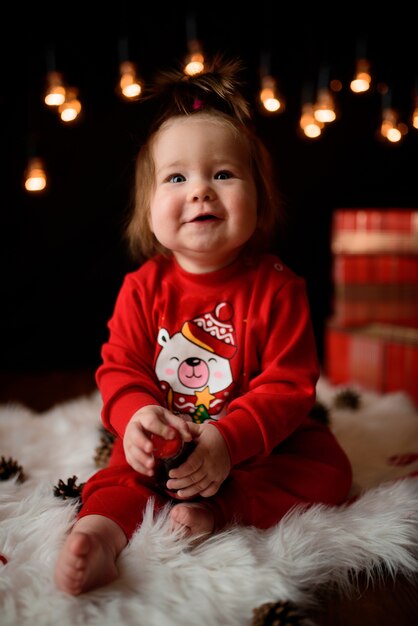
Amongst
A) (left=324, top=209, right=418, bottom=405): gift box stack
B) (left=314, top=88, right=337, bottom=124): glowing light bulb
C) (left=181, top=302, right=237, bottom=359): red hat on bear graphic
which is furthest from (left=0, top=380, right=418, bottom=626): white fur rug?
(left=314, top=88, right=337, bottom=124): glowing light bulb

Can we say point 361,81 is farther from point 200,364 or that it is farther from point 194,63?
point 200,364

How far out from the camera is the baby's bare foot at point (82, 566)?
649 mm

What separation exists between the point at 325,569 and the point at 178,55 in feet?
5.36

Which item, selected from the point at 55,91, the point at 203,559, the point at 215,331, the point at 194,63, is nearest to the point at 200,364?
the point at 215,331

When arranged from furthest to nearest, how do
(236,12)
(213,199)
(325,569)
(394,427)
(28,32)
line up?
1. (236,12)
2. (28,32)
3. (394,427)
4. (213,199)
5. (325,569)

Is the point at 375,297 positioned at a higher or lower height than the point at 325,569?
higher

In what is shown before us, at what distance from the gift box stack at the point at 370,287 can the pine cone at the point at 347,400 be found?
24 cm

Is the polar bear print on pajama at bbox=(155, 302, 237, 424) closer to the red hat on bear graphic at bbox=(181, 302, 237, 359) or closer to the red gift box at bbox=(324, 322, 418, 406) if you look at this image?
the red hat on bear graphic at bbox=(181, 302, 237, 359)

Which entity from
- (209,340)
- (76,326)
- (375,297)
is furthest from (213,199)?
(76,326)

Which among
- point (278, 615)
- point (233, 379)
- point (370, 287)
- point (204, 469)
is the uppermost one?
point (370, 287)

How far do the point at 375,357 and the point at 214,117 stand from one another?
94cm

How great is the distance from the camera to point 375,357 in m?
1.61

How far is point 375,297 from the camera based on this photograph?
1748mm

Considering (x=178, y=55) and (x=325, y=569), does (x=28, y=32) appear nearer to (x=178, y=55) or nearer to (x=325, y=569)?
(x=178, y=55)
